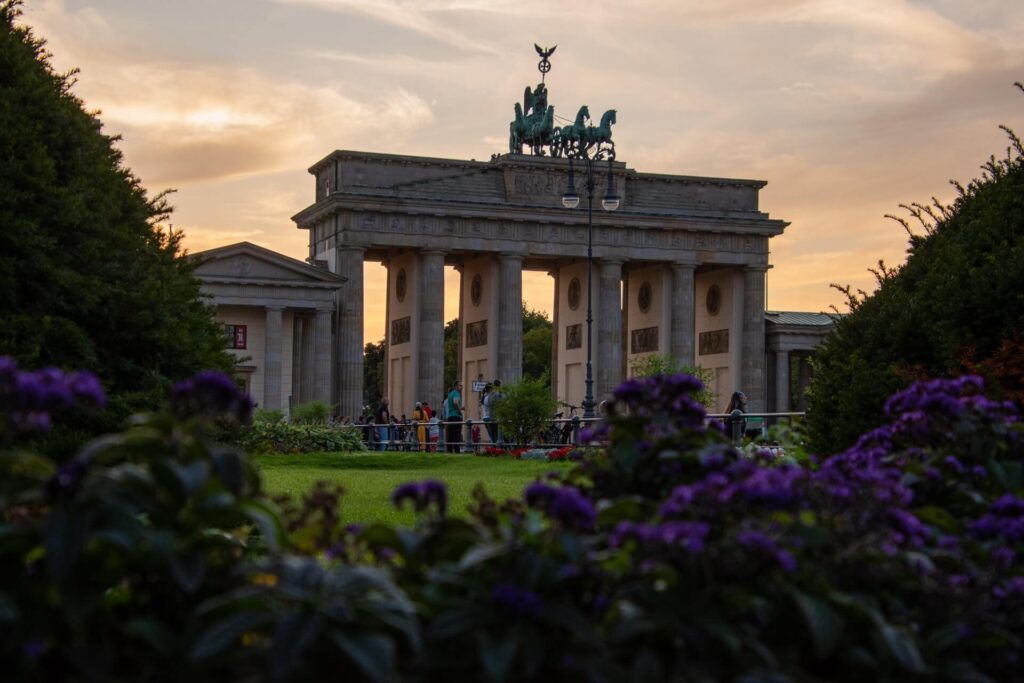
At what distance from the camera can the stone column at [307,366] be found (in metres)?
74.1

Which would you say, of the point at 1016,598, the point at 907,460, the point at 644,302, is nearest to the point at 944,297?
the point at 907,460

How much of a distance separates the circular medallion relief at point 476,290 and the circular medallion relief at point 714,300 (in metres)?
15.5

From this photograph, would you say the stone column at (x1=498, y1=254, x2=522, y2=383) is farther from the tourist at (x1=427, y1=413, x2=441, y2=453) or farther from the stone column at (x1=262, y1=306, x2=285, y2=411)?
the tourist at (x1=427, y1=413, x2=441, y2=453)

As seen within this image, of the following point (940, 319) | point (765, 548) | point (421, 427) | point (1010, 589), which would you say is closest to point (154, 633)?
point (765, 548)

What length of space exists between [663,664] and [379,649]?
1192 millimetres

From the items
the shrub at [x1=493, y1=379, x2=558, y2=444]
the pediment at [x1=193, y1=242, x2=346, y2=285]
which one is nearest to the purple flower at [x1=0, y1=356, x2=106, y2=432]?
the shrub at [x1=493, y1=379, x2=558, y2=444]

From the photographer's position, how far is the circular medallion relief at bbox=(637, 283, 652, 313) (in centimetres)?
8900

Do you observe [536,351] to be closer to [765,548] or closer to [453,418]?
[453,418]

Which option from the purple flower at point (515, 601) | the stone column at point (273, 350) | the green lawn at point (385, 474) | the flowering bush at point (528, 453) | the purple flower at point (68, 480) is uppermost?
the stone column at point (273, 350)

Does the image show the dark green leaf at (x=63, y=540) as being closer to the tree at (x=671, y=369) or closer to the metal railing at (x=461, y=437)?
the tree at (x=671, y=369)

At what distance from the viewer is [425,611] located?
14.1ft

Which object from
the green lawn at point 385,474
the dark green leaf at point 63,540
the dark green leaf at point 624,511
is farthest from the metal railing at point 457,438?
the dark green leaf at point 63,540

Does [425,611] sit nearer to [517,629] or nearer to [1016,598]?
[517,629]

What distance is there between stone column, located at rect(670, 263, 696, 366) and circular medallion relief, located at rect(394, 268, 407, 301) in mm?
15890
